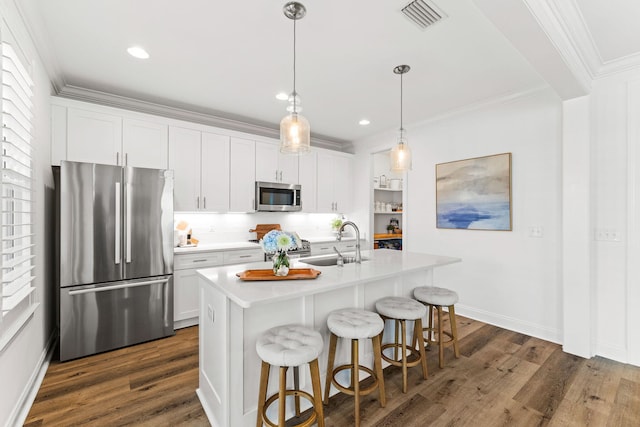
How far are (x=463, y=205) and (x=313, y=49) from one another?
2.62m

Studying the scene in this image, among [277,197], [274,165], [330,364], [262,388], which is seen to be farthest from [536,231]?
[274,165]

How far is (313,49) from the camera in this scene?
2.41m

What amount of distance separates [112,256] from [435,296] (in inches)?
120

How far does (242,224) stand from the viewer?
4.49m

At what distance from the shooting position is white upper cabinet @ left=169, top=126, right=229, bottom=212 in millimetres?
3615

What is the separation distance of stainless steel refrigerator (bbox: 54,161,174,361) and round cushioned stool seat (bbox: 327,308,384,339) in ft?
6.99

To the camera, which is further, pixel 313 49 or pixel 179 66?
pixel 179 66

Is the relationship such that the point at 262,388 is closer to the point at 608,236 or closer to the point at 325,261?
the point at 325,261

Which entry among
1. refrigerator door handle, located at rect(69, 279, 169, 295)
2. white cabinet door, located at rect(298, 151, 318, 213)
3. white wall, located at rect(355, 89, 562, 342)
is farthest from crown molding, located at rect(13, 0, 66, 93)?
white wall, located at rect(355, 89, 562, 342)

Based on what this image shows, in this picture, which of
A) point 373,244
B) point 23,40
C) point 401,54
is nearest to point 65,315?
point 23,40

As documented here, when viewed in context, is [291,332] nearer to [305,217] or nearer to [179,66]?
[179,66]

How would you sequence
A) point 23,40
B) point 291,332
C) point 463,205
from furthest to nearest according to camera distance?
point 463,205 → point 23,40 → point 291,332

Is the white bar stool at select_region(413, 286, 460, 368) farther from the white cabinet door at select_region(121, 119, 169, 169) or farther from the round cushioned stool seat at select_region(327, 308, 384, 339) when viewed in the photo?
the white cabinet door at select_region(121, 119, 169, 169)

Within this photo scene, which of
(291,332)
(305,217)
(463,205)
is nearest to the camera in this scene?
(291,332)
